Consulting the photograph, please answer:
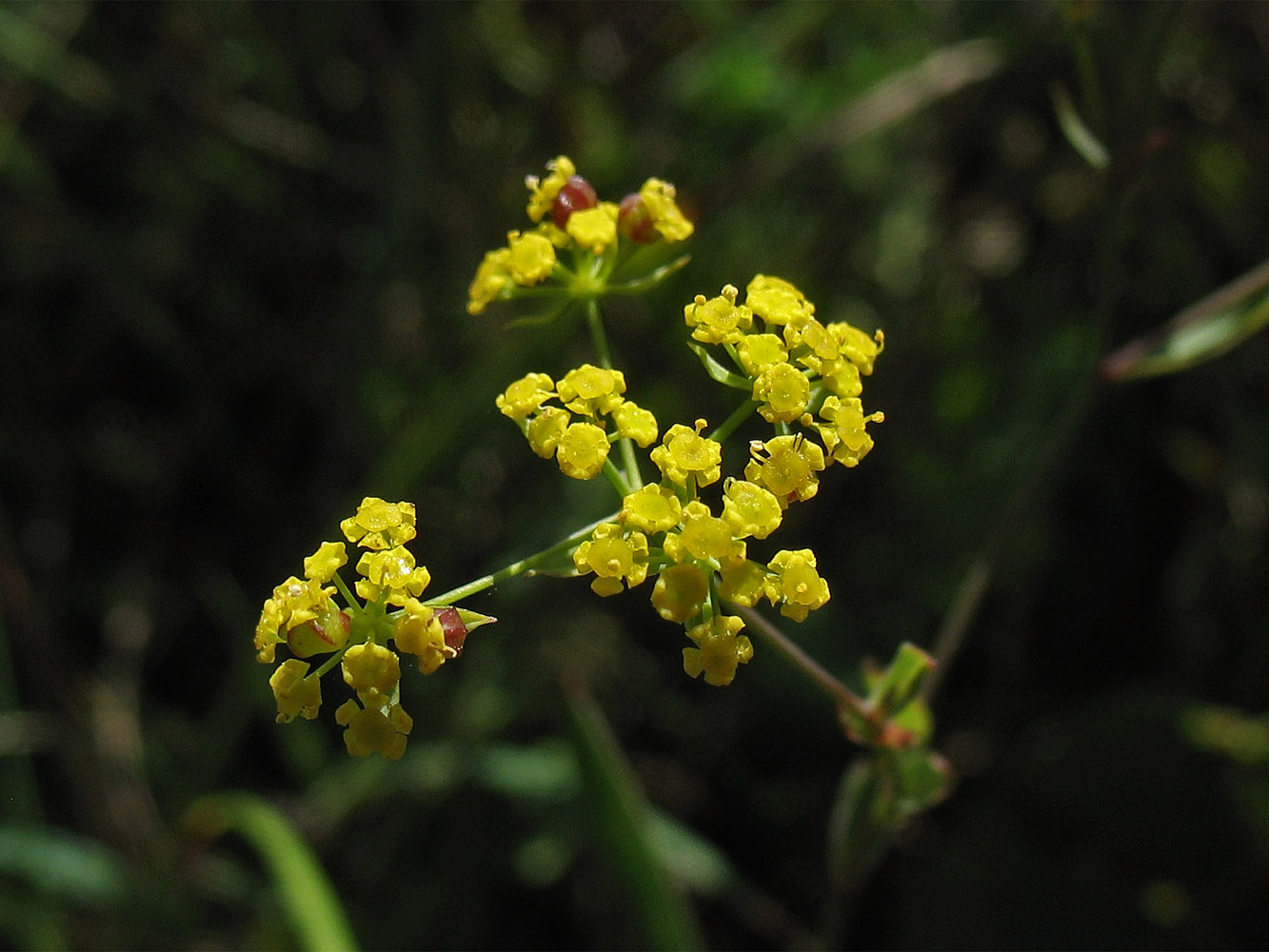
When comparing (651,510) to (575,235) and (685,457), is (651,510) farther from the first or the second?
(575,235)

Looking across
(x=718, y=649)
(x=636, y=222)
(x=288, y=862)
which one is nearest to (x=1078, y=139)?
(x=636, y=222)

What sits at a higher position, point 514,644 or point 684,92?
point 684,92

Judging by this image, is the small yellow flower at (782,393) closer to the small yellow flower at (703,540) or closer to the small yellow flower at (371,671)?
the small yellow flower at (703,540)

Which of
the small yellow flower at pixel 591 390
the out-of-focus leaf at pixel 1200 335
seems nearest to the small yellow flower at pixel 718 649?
the small yellow flower at pixel 591 390

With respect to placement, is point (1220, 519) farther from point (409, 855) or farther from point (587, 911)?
point (409, 855)

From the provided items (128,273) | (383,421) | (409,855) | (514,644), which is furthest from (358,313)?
(409,855)

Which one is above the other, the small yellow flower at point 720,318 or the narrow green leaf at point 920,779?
the small yellow flower at point 720,318
